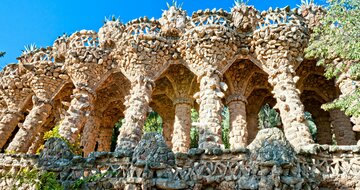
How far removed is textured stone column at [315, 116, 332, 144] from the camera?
38.5 ft

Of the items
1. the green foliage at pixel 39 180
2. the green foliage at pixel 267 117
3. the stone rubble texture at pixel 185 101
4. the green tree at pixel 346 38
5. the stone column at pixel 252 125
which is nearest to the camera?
the stone rubble texture at pixel 185 101

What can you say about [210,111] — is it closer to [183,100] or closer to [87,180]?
[183,100]

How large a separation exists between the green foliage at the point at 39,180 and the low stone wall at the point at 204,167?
0.29 feet

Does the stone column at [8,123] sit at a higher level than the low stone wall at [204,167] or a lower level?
higher

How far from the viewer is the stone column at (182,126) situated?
1058cm

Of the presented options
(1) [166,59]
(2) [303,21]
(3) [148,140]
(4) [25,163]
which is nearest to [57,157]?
(4) [25,163]

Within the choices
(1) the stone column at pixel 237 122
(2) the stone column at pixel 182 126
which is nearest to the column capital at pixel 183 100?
(2) the stone column at pixel 182 126

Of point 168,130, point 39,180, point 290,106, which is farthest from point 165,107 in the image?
point 39,180

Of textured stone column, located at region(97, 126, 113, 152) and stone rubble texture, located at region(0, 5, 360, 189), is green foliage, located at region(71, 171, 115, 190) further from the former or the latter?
textured stone column, located at region(97, 126, 113, 152)

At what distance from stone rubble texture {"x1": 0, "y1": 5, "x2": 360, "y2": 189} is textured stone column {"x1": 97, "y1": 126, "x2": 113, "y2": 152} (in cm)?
5

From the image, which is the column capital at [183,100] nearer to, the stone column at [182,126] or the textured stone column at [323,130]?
the stone column at [182,126]

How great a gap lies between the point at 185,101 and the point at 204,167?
21.2ft

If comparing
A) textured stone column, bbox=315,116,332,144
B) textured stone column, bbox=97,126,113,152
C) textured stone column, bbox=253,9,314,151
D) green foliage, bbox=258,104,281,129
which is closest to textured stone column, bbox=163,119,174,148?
textured stone column, bbox=97,126,113,152

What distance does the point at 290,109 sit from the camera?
27.5 feet
